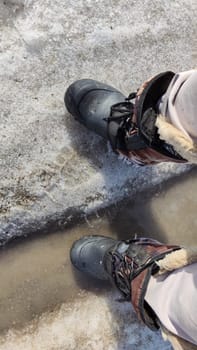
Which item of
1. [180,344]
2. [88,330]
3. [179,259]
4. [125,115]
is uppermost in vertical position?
[125,115]

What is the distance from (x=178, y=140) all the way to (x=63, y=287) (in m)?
0.58

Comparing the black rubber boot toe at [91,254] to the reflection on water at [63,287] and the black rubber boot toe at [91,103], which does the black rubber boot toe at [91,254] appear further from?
the black rubber boot toe at [91,103]

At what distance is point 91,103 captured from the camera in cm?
135

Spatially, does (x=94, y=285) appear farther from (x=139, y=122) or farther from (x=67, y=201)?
(x=139, y=122)

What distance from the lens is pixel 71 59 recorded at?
1415 millimetres

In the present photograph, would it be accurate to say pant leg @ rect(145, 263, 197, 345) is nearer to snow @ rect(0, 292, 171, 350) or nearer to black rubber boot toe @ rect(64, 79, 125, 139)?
snow @ rect(0, 292, 171, 350)

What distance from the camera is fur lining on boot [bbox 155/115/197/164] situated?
3.17ft

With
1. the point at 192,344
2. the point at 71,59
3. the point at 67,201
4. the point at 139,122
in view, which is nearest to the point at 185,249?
the point at 192,344

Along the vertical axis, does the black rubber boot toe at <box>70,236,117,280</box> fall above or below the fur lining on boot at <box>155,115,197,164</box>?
below

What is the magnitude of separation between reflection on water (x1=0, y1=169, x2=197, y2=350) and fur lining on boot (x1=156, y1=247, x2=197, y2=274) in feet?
1.30

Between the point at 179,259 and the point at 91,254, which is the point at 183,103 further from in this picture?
the point at 91,254

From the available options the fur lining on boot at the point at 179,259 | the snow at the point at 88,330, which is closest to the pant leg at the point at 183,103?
the fur lining on boot at the point at 179,259

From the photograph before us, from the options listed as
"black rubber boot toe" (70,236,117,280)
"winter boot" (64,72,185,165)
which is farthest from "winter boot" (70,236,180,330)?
"winter boot" (64,72,185,165)

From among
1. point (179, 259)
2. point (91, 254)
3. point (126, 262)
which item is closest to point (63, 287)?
point (91, 254)
